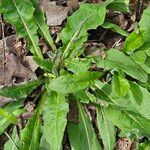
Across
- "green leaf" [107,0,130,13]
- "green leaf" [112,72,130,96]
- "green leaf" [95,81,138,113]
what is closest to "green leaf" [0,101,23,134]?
"green leaf" [95,81,138,113]

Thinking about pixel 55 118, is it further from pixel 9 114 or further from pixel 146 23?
pixel 146 23

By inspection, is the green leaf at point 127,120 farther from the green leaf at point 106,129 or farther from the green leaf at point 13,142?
the green leaf at point 13,142

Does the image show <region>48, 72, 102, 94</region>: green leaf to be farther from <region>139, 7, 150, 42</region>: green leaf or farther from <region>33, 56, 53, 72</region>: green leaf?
<region>139, 7, 150, 42</region>: green leaf

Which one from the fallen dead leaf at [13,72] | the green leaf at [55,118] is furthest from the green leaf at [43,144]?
the fallen dead leaf at [13,72]

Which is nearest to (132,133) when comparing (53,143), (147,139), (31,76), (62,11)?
(147,139)

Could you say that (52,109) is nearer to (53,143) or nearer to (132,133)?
(53,143)

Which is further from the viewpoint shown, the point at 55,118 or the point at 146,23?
the point at 146,23

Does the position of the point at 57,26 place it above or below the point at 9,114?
above

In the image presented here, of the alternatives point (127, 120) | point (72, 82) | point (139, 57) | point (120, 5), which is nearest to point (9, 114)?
point (72, 82)
